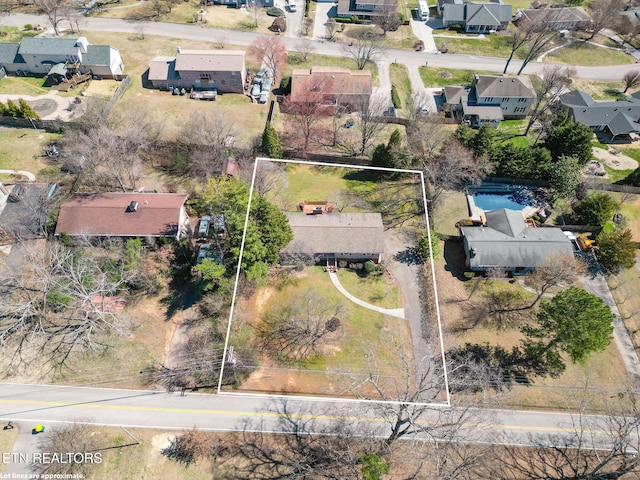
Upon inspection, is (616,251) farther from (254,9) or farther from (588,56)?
(254,9)

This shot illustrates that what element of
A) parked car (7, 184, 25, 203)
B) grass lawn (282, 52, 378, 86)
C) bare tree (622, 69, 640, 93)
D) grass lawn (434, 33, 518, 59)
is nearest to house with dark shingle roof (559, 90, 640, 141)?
bare tree (622, 69, 640, 93)

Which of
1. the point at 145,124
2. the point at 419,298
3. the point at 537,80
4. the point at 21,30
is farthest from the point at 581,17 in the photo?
the point at 21,30

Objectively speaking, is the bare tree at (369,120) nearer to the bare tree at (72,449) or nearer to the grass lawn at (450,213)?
the grass lawn at (450,213)

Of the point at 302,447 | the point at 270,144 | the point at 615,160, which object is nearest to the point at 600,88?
the point at 615,160

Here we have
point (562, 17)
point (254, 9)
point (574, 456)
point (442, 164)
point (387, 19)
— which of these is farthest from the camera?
point (562, 17)

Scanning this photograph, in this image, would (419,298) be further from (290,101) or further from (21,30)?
(21,30)

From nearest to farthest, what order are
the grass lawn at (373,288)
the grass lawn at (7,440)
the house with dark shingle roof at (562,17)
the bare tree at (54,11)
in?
1. the grass lawn at (7,440)
2. the grass lawn at (373,288)
3. the bare tree at (54,11)
4. the house with dark shingle roof at (562,17)

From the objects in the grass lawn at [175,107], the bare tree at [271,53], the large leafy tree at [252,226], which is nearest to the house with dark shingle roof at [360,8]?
the bare tree at [271,53]
